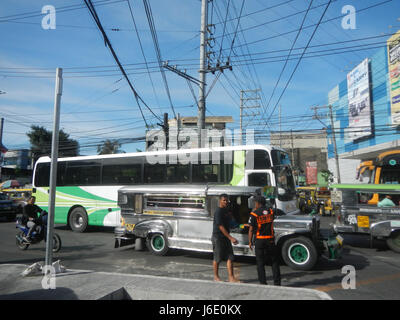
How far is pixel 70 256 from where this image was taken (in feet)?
29.1

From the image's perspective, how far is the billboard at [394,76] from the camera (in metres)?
22.7

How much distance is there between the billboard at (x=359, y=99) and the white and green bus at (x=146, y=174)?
20.7m

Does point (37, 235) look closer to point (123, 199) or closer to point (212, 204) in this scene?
point (123, 199)

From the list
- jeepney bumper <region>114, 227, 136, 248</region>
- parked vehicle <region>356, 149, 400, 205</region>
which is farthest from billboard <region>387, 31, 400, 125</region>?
jeepney bumper <region>114, 227, 136, 248</region>

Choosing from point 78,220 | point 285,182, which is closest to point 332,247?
point 285,182

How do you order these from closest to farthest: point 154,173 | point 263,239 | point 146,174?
point 263,239 → point 154,173 → point 146,174

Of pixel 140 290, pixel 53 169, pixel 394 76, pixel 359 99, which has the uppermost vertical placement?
pixel 394 76

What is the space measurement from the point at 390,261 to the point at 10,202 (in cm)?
2102

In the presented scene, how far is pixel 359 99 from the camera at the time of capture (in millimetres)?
29422

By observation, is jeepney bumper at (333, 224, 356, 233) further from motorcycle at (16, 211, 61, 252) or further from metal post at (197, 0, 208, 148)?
motorcycle at (16, 211, 61, 252)

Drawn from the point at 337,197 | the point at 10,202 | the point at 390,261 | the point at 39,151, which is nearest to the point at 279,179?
the point at 337,197

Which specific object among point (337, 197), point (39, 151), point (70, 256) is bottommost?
point (70, 256)

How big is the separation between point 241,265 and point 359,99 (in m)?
27.7
